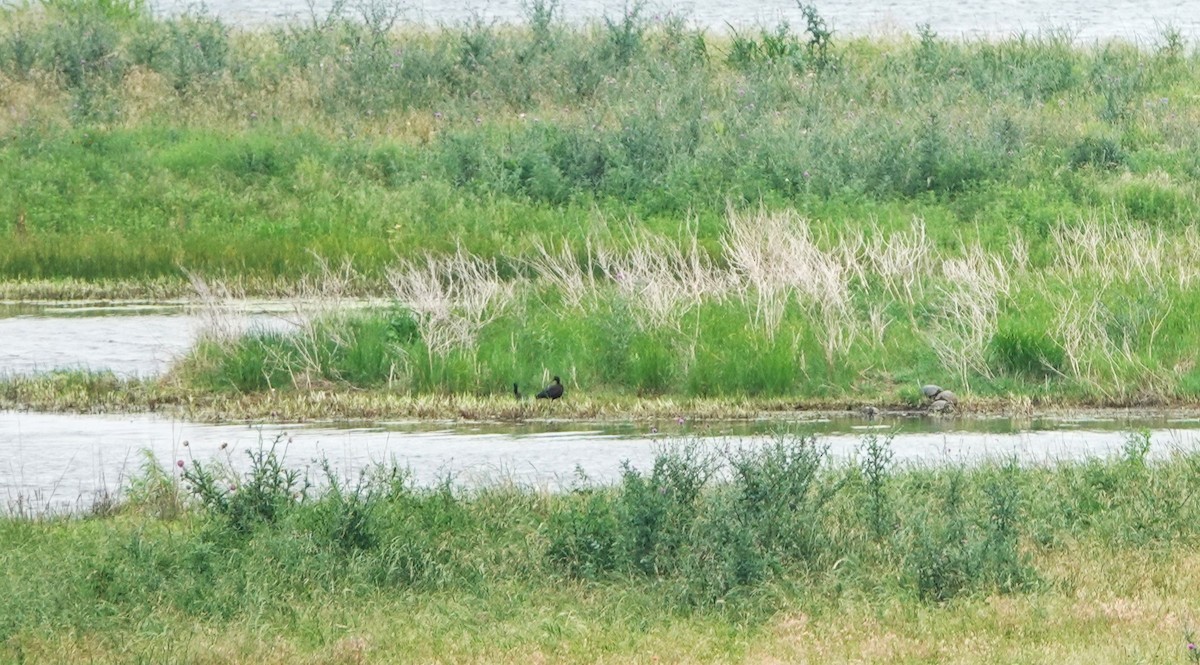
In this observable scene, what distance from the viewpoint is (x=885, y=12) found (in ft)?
201

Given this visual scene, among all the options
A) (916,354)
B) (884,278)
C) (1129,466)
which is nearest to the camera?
(1129,466)

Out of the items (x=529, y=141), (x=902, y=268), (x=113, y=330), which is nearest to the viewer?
(x=902, y=268)

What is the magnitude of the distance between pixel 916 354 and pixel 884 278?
1.85 meters

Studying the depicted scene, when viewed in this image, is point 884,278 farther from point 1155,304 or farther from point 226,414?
point 226,414

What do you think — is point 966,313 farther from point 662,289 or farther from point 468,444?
point 468,444

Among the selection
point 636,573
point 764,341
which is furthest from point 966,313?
point 636,573

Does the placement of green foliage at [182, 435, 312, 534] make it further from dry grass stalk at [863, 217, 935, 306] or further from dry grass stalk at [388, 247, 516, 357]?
dry grass stalk at [863, 217, 935, 306]

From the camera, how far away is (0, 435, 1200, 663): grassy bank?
8734 mm

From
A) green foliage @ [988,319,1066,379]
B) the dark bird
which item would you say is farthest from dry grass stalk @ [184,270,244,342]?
green foliage @ [988,319,1066,379]

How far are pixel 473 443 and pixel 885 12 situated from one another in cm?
4862

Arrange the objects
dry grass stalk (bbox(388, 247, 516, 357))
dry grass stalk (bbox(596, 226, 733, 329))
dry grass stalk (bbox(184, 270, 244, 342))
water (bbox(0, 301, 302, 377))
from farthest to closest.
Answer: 1. water (bbox(0, 301, 302, 377))
2. dry grass stalk (bbox(596, 226, 733, 329))
3. dry grass stalk (bbox(184, 270, 244, 342))
4. dry grass stalk (bbox(388, 247, 516, 357))

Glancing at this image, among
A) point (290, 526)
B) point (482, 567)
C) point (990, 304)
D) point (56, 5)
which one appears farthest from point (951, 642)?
point (56, 5)

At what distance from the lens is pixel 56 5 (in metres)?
40.4

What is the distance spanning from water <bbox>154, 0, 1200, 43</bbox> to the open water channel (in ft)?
131
